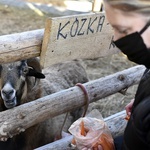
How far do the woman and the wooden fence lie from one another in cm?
98

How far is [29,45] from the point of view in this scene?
2.77m

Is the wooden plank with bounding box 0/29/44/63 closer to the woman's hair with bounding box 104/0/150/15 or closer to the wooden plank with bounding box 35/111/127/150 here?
the wooden plank with bounding box 35/111/127/150

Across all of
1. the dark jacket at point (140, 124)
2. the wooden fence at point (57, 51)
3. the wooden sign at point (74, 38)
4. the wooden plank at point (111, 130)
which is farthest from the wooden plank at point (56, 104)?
the dark jacket at point (140, 124)

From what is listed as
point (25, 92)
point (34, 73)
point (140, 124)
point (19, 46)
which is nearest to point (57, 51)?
point (19, 46)

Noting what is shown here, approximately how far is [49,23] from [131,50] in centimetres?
96

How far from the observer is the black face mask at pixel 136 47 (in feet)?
5.53

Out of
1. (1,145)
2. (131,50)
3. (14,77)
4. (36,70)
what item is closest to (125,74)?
(36,70)

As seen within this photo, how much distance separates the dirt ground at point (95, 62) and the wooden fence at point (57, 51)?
2.27 m

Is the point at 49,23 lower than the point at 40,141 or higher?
higher

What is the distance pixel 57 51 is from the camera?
280cm

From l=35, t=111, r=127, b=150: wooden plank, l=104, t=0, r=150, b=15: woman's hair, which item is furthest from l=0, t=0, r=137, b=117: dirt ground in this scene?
l=104, t=0, r=150, b=15: woman's hair

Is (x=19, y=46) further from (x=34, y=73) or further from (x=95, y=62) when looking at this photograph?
(x=95, y=62)

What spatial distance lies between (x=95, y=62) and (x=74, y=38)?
4403 millimetres

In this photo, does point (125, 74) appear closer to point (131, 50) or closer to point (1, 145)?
point (1, 145)
